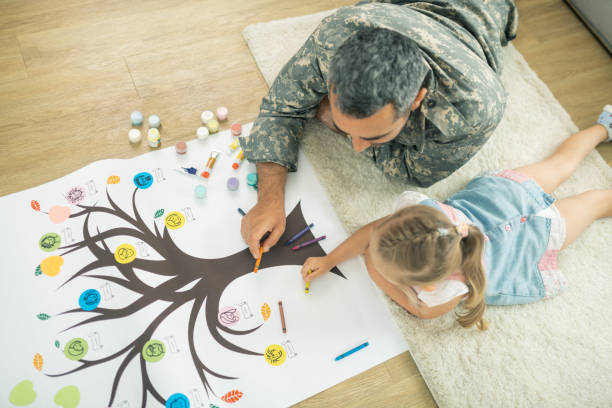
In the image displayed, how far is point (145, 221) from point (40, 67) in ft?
2.19

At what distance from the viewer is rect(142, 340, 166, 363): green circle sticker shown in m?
1.05

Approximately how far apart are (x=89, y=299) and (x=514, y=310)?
1.16m

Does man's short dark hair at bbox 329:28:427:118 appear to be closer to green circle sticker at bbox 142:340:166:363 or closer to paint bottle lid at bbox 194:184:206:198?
paint bottle lid at bbox 194:184:206:198

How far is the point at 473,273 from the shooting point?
3.24 feet

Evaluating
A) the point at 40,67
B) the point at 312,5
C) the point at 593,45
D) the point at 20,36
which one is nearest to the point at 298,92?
the point at 312,5

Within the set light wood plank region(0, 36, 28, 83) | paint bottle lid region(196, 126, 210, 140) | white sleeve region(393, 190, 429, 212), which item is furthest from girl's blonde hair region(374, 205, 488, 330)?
light wood plank region(0, 36, 28, 83)

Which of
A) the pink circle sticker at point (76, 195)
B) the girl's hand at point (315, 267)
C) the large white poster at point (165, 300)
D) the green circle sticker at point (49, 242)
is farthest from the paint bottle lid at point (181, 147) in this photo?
the girl's hand at point (315, 267)

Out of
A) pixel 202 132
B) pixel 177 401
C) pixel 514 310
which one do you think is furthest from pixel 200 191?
pixel 514 310

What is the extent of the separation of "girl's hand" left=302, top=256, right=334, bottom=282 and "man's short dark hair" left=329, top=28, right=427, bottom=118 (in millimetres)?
449

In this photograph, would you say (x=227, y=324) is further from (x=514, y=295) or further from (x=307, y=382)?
(x=514, y=295)

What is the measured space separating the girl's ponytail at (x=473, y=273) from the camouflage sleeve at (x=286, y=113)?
550 mm

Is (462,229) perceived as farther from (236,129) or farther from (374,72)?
(236,129)

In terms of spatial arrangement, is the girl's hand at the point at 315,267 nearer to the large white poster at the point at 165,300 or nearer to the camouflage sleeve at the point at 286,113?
the large white poster at the point at 165,300

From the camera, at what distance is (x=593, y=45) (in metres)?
1.64
